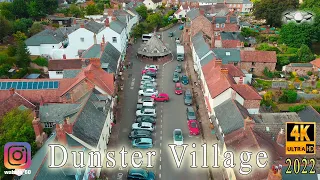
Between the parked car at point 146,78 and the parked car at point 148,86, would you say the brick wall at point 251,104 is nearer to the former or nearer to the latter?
the parked car at point 148,86

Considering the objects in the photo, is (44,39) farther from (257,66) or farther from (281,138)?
(281,138)

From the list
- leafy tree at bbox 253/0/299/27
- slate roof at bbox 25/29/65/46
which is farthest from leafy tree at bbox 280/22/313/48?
slate roof at bbox 25/29/65/46

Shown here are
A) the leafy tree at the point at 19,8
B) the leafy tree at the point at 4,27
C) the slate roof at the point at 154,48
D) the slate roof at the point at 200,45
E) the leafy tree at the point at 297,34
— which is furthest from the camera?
the leafy tree at the point at 19,8

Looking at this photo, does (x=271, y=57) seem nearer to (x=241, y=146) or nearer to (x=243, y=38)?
(x=243, y=38)

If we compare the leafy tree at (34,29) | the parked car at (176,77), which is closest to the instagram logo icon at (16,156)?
the parked car at (176,77)

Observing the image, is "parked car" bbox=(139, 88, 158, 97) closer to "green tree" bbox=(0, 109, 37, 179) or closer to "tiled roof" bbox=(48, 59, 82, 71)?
"tiled roof" bbox=(48, 59, 82, 71)

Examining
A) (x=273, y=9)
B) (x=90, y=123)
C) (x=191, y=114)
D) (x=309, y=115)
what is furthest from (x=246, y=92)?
(x=273, y=9)
